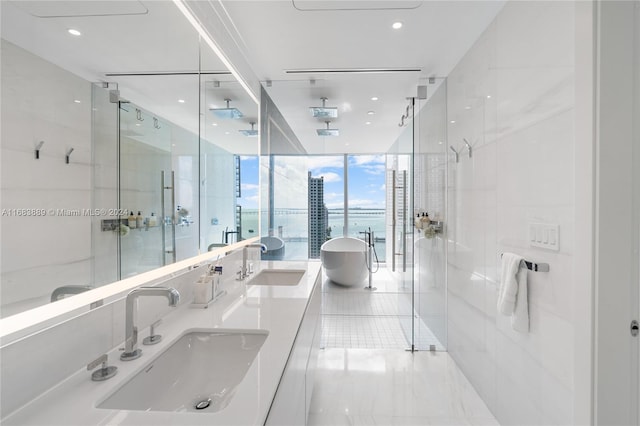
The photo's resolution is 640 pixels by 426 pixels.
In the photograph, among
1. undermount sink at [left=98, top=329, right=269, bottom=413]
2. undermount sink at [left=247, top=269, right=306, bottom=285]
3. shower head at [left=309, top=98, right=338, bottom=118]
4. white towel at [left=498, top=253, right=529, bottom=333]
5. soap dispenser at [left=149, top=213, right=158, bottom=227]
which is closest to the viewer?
undermount sink at [left=98, top=329, right=269, bottom=413]

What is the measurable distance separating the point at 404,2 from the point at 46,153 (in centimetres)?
184

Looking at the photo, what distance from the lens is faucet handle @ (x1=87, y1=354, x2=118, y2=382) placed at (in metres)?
0.85

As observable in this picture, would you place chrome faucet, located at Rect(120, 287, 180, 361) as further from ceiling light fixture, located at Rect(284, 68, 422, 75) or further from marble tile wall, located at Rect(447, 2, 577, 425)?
ceiling light fixture, located at Rect(284, 68, 422, 75)

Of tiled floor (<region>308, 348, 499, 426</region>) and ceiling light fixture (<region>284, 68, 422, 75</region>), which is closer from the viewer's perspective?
tiled floor (<region>308, 348, 499, 426</region>)

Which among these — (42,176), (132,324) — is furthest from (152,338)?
(42,176)

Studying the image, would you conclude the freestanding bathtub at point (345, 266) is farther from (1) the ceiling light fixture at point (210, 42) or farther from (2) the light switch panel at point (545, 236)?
(2) the light switch panel at point (545, 236)

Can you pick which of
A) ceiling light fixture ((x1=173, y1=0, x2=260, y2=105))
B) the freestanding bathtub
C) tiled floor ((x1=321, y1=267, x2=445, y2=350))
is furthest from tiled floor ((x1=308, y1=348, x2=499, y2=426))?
ceiling light fixture ((x1=173, y1=0, x2=260, y2=105))

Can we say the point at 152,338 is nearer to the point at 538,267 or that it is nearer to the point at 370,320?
the point at 538,267

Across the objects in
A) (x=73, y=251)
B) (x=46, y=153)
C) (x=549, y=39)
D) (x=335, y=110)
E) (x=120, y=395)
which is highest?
(x=335, y=110)

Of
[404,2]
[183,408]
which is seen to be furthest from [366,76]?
[183,408]

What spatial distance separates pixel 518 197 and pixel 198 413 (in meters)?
1.75

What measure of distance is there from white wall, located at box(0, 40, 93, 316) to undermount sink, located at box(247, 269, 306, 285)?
4.90ft

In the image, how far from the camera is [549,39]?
1354mm

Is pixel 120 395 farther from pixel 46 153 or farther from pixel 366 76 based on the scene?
pixel 366 76
